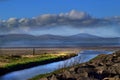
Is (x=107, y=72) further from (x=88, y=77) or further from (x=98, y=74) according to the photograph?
(x=88, y=77)

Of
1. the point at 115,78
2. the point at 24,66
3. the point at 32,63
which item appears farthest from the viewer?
the point at 32,63

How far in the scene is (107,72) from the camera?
36.6 m

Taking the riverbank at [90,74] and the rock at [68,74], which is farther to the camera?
the rock at [68,74]

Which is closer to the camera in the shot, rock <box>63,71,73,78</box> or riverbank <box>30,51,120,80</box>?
riverbank <box>30,51,120,80</box>

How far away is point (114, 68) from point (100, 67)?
1409 mm

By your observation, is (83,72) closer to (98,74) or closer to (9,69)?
(98,74)

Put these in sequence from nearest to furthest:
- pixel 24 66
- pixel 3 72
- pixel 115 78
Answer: pixel 115 78 < pixel 3 72 < pixel 24 66

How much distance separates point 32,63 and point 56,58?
1758 centimetres

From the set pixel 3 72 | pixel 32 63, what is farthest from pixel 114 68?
pixel 32 63

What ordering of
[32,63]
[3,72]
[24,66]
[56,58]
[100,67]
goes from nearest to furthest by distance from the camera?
[100,67] → [3,72] → [24,66] → [32,63] → [56,58]

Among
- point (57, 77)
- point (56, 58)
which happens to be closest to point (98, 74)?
point (57, 77)

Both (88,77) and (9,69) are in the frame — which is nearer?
(88,77)

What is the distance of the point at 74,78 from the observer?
112ft

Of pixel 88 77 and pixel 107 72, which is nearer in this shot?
pixel 88 77
